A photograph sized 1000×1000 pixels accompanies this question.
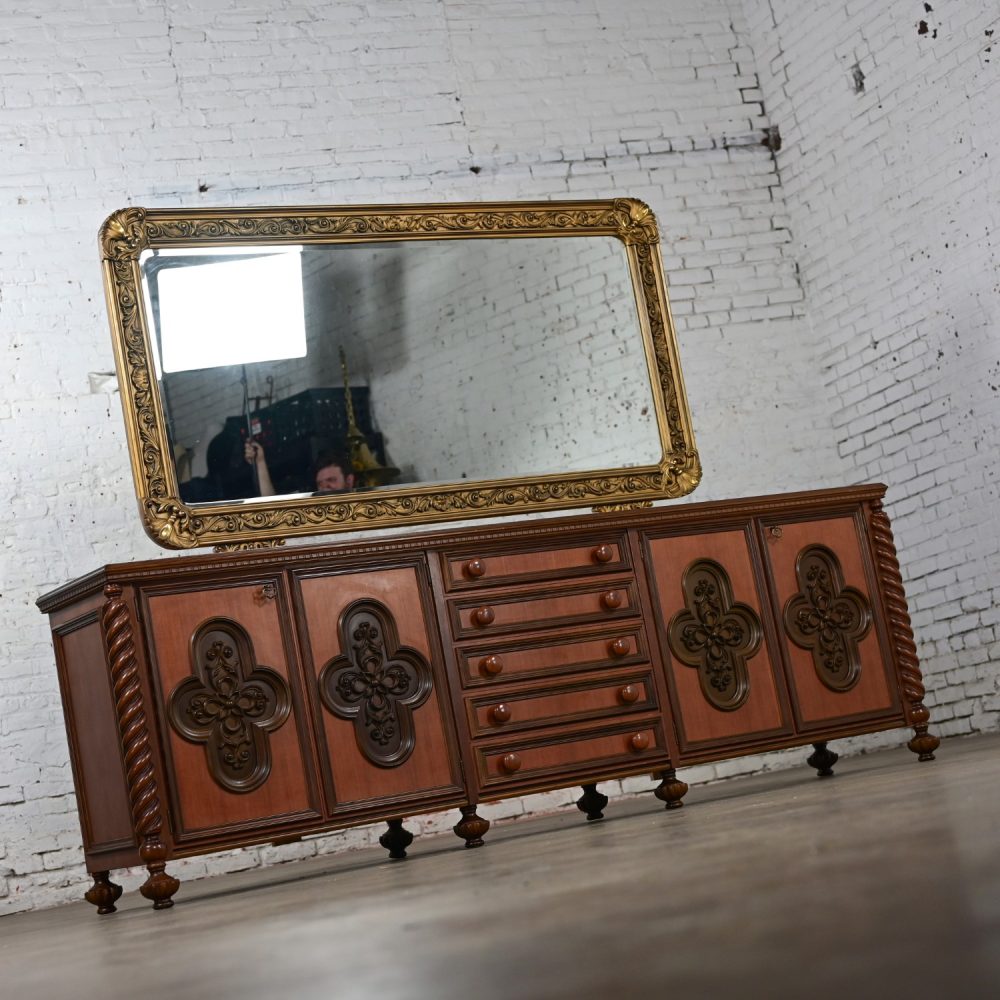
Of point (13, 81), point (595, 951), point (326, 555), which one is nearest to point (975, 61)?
point (326, 555)

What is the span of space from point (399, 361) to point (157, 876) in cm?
196

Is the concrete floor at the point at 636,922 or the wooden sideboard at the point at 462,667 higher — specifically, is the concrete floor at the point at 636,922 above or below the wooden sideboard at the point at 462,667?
below

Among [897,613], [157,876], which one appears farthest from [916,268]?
[157,876]

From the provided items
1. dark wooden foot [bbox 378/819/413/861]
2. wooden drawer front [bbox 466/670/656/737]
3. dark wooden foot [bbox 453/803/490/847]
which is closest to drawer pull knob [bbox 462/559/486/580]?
wooden drawer front [bbox 466/670/656/737]

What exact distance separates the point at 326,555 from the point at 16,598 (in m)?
1.67

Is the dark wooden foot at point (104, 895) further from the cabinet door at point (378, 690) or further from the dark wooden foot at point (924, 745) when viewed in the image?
the dark wooden foot at point (924, 745)

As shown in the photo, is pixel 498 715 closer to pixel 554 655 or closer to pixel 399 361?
pixel 554 655

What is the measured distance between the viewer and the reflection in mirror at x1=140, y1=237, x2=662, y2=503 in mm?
4578

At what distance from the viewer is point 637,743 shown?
169 inches

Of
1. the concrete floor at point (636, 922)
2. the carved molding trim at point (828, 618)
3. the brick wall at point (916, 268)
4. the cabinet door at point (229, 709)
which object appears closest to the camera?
the concrete floor at point (636, 922)

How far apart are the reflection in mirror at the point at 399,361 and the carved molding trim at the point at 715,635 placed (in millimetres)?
690

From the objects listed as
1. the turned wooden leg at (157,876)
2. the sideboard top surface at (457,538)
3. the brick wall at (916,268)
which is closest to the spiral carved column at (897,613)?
the sideboard top surface at (457,538)

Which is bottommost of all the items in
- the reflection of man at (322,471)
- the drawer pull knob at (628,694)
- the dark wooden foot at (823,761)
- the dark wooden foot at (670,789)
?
the dark wooden foot at (823,761)

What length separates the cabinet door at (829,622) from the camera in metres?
4.61
